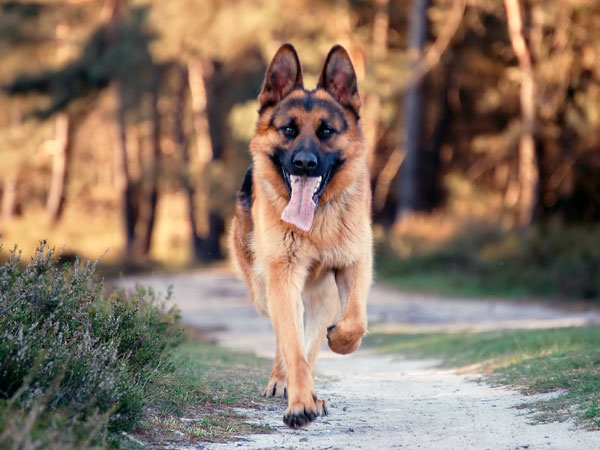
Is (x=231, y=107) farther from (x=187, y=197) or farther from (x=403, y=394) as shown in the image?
(x=403, y=394)

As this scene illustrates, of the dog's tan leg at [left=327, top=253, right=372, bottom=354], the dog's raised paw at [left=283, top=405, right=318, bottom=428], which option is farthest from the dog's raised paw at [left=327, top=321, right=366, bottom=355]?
the dog's raised paw at [left=283, top=405, right=318, bottom=428]

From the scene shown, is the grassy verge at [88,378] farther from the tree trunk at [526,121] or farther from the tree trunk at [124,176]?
the tree trunk at [124,176]

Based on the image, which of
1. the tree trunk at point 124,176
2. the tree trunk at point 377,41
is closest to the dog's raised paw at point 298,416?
the tree trunk at point 377,41

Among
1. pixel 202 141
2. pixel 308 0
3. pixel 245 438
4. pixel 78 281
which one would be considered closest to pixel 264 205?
pixel 78 281

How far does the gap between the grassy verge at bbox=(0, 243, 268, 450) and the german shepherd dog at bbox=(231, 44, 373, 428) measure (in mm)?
699

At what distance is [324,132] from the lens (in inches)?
243

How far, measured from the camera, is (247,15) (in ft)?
93.6

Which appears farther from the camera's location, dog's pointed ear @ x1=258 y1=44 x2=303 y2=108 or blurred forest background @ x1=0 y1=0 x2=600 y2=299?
blurred forest background @ x1=0 y1=0 x2=600 y2=299

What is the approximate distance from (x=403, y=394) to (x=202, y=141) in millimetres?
28607

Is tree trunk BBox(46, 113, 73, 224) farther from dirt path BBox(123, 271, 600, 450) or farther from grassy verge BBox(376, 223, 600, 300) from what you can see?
dirt path BBox(123, 271, 600, 450)

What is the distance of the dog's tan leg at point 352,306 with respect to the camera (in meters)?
5.84

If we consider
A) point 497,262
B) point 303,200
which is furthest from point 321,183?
Answer: point 497,262

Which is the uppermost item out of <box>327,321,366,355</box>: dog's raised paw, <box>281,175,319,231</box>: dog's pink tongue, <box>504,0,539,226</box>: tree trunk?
<box>504,0,539,226</box>: tree trunk

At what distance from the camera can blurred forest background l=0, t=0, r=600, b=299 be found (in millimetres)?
24500
